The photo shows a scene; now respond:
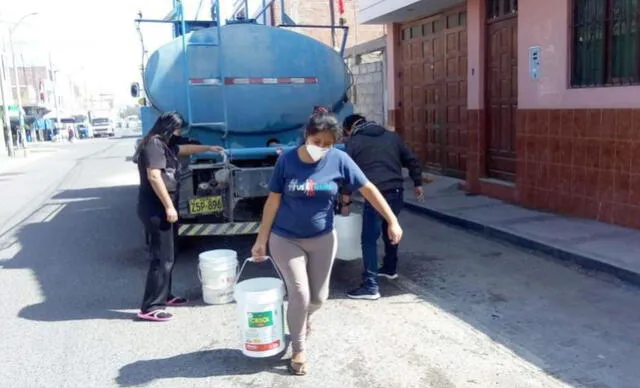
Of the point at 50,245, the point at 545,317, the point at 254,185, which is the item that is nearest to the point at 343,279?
the point at 254,185

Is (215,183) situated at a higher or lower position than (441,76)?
lower

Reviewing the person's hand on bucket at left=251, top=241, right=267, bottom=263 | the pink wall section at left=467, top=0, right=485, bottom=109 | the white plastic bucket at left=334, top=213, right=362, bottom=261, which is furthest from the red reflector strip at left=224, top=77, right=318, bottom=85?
the pink wall section at left=467, top=0, right=485, bottom=109

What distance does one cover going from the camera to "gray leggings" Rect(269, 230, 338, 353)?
402 centimetres

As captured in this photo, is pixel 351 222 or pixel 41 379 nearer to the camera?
pixel 41 379

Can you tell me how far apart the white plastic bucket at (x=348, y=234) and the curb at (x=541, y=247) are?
2333 mm

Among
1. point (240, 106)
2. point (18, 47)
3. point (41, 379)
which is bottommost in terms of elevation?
point (41, 379)

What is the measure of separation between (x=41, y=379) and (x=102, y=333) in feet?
2.70

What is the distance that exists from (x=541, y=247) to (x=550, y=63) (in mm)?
2972

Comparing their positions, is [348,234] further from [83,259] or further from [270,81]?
[83,259]

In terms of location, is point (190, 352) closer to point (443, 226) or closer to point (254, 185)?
point (254, 185)

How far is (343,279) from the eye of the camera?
629 cm

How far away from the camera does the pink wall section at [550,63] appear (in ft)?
25.8

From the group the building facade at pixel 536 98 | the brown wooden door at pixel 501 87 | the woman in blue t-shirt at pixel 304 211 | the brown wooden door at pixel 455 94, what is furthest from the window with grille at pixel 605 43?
the woman in blue t-shirt at pixel 304 211

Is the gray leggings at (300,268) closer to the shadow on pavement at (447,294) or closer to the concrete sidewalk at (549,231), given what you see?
the shadow on pavement at (447,294)
